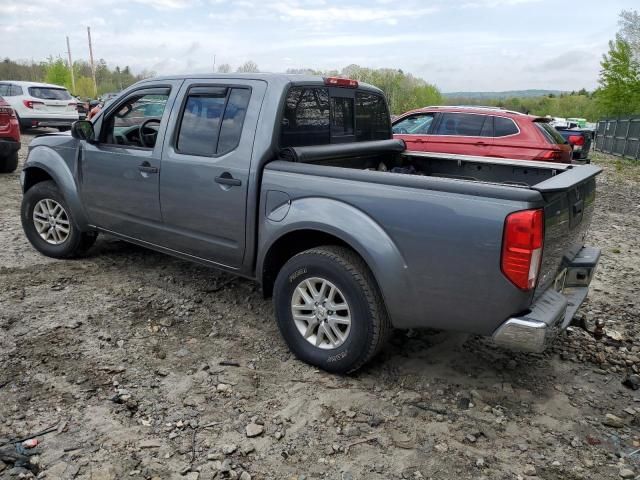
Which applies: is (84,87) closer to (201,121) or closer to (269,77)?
(201,121)

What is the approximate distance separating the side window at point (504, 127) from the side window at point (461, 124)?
25 centimetres

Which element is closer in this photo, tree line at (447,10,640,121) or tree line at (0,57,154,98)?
tree line at (447,10,640,121)

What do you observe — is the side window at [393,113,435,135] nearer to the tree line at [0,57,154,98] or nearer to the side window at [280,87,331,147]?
the side window at [280,87,331,147]

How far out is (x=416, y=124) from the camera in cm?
988

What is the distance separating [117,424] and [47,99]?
16.3 metres

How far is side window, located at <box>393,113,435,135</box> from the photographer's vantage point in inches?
383

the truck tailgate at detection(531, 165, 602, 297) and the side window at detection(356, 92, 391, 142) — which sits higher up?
the side window at detection(356, 92, 391, 142)

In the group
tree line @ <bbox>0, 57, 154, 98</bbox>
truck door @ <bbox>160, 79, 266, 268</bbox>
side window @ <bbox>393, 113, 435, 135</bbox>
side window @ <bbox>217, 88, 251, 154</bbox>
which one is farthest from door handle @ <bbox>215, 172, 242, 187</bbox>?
tree line @ <bbox>0, 57, 154, 98</bbox>

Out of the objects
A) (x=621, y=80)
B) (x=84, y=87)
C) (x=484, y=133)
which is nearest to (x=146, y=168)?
(x=484, y=133)

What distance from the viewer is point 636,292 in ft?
16.8

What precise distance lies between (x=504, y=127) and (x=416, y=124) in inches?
62.4

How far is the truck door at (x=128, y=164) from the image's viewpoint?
14.0ft

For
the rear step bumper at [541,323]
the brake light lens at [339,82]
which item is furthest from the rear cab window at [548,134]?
the rear step bumper at [541,323]

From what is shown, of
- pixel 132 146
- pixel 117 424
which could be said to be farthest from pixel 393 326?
pixel 132 146
